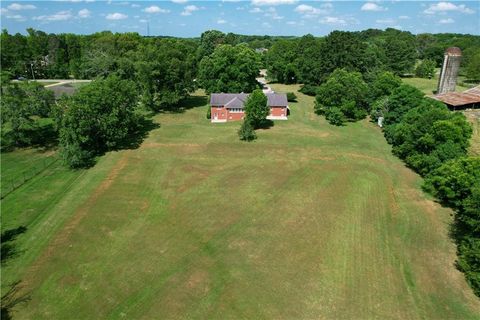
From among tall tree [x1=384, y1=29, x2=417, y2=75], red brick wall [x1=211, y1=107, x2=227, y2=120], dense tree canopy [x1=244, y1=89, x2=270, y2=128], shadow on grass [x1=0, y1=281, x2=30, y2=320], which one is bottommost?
shadow on grass [x1=0, y1=281, x2=30, y2=320]

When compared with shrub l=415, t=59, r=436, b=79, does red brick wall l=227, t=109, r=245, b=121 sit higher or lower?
lower

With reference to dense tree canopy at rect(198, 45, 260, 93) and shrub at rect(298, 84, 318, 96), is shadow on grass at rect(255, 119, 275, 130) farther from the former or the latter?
shrub at rect(298, 84, 318, 96)

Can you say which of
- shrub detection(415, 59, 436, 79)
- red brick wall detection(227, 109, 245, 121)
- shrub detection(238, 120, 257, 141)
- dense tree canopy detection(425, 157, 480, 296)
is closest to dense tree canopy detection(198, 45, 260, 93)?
red brick wall detection(227, 109, 245, 121)

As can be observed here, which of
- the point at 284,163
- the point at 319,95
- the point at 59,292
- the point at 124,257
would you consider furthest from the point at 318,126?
the point at 59,292

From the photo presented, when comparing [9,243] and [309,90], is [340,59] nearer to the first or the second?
[309,90]

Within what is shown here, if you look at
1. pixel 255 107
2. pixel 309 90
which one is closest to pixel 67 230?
pixel 255 107

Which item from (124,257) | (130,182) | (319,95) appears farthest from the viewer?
(319,95)

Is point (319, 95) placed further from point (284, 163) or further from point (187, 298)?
point (187, 298)
